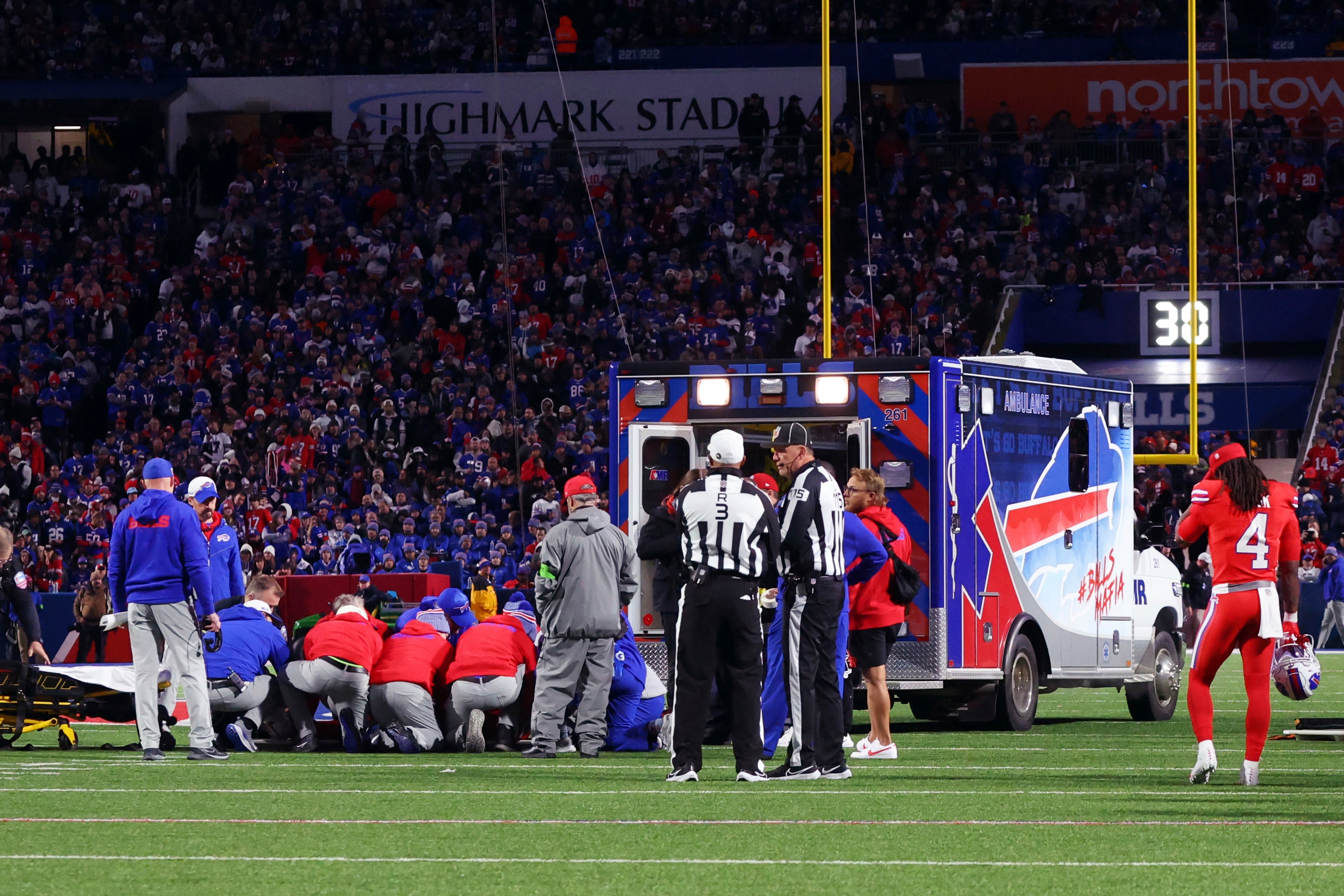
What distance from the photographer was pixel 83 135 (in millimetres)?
40094

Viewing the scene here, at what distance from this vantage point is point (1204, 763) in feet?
35.7

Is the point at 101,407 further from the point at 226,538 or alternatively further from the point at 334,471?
the point at 226,538

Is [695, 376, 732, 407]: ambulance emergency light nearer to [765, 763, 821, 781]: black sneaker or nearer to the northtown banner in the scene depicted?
[765, 763, 821, 781]: black sneaker

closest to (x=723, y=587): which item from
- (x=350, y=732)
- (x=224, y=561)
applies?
(x=350, y=732)

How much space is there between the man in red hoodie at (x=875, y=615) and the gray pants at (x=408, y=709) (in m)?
2.70

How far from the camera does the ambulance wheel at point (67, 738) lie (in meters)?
14.7

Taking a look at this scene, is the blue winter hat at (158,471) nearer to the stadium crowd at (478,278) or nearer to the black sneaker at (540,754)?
the black sneaker at (540,754)

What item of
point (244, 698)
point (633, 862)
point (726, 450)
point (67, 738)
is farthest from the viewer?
point (67, 738)

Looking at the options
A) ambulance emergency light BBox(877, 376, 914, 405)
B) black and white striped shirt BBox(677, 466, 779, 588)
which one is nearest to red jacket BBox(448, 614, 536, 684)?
ambulance emergency light BBox(877, 376, 914, 405)

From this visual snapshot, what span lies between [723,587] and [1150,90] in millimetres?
28000

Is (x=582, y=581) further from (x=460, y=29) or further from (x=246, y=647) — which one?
(x=460, y=29)

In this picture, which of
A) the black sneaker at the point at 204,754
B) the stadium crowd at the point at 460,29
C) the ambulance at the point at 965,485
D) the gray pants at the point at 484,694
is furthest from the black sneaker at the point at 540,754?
the stadium crowd at the point at 460,29

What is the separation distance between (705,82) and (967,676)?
78.3 feet

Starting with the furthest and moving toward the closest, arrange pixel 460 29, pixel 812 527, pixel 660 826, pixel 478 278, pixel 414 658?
1. pixel 460 29
2. pixel 478 278
3. pixel 414 658
4. pixel 812 527
5. pixel 660 826
